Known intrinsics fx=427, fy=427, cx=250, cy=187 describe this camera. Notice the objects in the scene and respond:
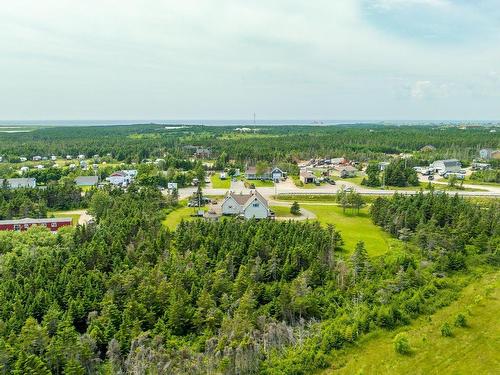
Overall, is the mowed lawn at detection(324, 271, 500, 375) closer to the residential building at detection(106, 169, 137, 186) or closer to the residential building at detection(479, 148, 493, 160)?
the residential building at detection(106, 169, 137, 186)

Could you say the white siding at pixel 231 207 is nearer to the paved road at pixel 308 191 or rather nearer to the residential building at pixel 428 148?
the paved road at pixel 308 191

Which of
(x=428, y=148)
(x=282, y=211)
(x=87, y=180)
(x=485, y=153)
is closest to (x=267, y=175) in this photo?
(x=282, y=211)

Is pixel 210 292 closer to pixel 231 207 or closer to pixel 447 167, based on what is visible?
pixel 231 207

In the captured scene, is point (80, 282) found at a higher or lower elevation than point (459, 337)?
higher

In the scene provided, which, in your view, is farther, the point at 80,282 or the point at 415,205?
the point at 415,205

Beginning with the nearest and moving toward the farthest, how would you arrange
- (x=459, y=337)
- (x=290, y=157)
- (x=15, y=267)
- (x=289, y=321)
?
(x=459, y=337) < (x=289, y=321) < (x=15, y=267) < (x=290, y=157)

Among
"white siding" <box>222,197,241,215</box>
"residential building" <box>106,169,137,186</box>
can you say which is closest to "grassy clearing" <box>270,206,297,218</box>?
"white siding" <box>222,197,241,215</box>

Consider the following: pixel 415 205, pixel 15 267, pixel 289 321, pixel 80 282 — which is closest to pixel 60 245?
pixel 15 267

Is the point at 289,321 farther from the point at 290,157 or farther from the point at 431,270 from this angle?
the point at 290,157
